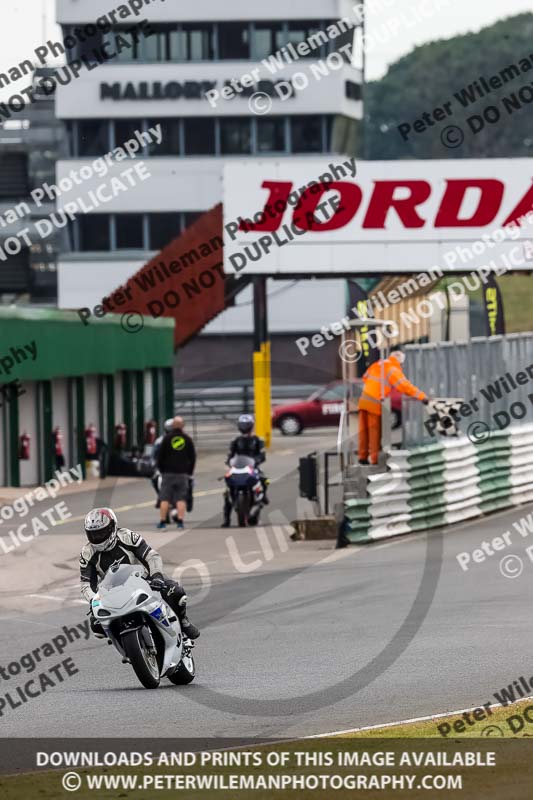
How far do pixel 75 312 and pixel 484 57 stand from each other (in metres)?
102

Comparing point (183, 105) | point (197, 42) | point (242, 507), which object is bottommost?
point (242, 507)

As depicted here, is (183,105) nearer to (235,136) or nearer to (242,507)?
(235,136)

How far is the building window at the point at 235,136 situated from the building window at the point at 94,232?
5815 mm

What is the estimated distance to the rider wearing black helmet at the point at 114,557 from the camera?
11.1 meters

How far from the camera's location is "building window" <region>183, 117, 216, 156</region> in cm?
7088

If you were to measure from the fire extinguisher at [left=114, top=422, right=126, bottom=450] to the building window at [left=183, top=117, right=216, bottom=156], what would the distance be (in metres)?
34.6

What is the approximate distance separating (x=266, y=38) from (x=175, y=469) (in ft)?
164

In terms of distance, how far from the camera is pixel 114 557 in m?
11.2

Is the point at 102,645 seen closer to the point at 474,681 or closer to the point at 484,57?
the point at 474,681

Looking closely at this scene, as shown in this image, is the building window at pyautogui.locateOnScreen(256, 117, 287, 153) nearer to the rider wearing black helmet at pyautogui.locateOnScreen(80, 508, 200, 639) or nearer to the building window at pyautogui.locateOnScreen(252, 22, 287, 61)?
the building window at pyautogui.locateOnScreen(252, 22, 287, 61)

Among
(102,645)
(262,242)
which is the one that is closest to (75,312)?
(262,242)

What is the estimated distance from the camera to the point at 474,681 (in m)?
11.3

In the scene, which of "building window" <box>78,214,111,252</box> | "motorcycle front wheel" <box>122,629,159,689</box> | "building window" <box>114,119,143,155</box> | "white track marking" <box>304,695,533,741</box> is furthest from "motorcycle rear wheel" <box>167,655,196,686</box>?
"building window" <box>114,119,143,155</box>

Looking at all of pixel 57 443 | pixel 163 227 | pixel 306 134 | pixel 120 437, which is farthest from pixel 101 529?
pixel 306 134
